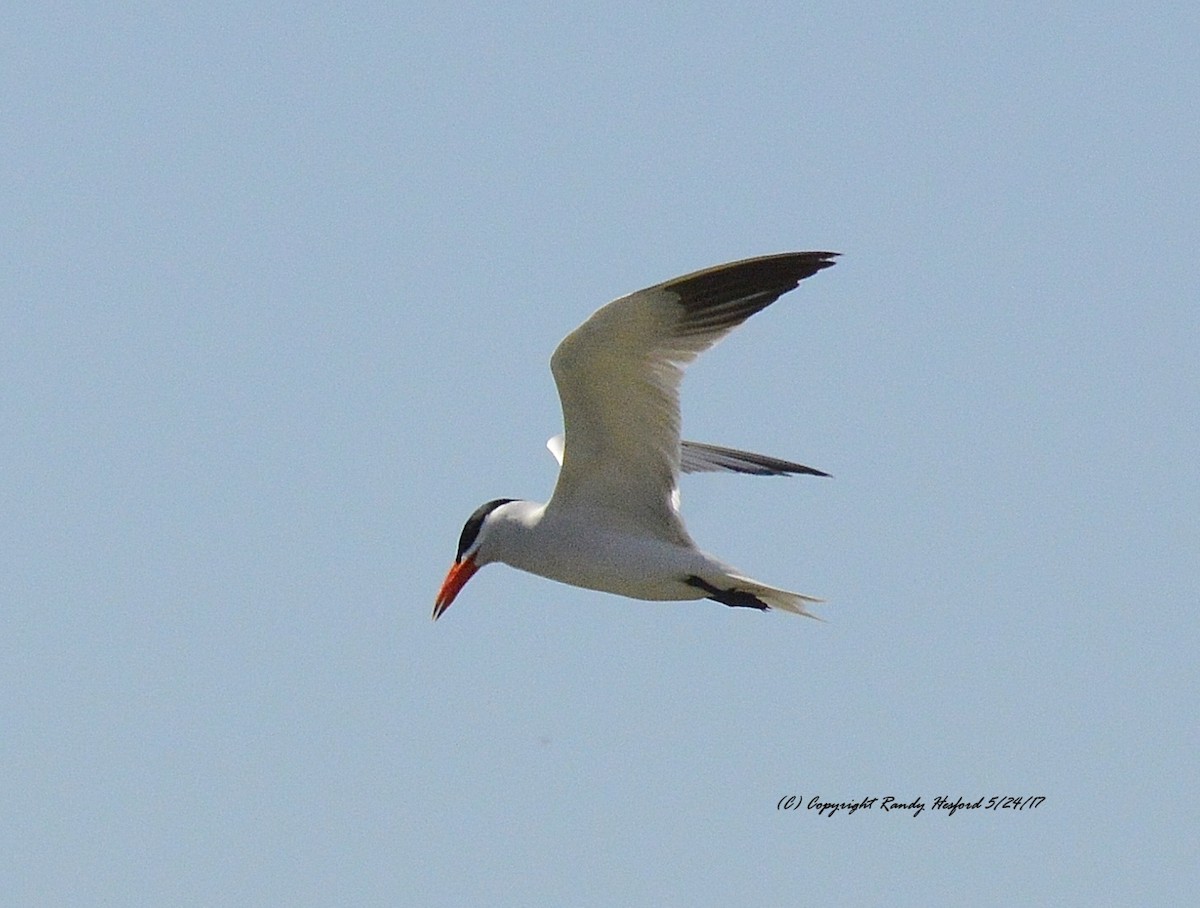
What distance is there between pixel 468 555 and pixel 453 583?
262mm

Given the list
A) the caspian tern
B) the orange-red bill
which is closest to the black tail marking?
the caspian tern

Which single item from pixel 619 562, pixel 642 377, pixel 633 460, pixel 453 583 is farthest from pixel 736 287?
pixel 453 583

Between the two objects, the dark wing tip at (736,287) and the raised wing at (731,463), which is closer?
the dark wing tip at (736,287)

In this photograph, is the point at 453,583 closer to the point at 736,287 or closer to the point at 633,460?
the point at 633,460

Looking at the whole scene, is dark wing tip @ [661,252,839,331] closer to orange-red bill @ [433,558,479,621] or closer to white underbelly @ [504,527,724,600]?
white underbelly @ [504,527,724,600]

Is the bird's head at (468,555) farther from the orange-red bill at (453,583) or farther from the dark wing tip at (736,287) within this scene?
the dark wing tip at (736,287)

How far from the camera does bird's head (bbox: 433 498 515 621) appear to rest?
12.2 meters

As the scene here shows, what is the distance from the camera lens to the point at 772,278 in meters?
11.0

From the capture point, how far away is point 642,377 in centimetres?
1138

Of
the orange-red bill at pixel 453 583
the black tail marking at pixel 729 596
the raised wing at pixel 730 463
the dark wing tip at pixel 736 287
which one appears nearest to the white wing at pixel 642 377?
the dark wing tip at pixel 736 287

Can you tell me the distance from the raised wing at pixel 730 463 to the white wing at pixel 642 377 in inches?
66.9

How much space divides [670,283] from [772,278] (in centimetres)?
48

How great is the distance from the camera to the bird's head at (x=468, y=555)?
12.2m

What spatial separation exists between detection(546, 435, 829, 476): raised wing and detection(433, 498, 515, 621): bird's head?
1655 millimetres
